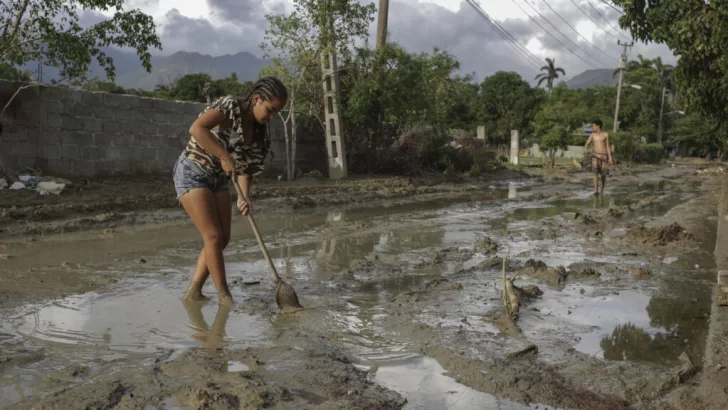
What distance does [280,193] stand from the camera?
1241cm

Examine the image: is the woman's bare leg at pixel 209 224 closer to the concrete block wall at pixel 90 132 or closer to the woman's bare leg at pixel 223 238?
the woman's bare leg at pixel 223 238

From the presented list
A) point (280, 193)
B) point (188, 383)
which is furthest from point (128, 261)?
point (280, 193)

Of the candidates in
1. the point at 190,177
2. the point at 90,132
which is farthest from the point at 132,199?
the point at 190,177

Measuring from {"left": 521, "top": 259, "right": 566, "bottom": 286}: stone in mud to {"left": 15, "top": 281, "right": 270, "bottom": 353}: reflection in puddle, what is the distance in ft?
8.91

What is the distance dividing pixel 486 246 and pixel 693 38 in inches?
137

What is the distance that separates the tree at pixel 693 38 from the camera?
7.17m

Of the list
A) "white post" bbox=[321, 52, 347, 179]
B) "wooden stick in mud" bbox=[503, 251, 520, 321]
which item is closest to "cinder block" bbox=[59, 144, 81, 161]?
"white post" bbox=[321, 52, 347, 179]

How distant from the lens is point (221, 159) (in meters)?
4.17

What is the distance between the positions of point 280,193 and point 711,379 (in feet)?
32.0

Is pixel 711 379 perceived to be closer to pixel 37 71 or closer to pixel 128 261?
pixel 128 261

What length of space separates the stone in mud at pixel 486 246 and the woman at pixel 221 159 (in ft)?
11.7

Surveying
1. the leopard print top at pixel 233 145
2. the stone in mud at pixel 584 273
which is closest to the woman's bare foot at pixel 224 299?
the leopard print top at pixel 233 145

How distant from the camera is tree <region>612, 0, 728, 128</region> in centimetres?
717

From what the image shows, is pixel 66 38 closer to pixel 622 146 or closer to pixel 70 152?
pixel 70 152
